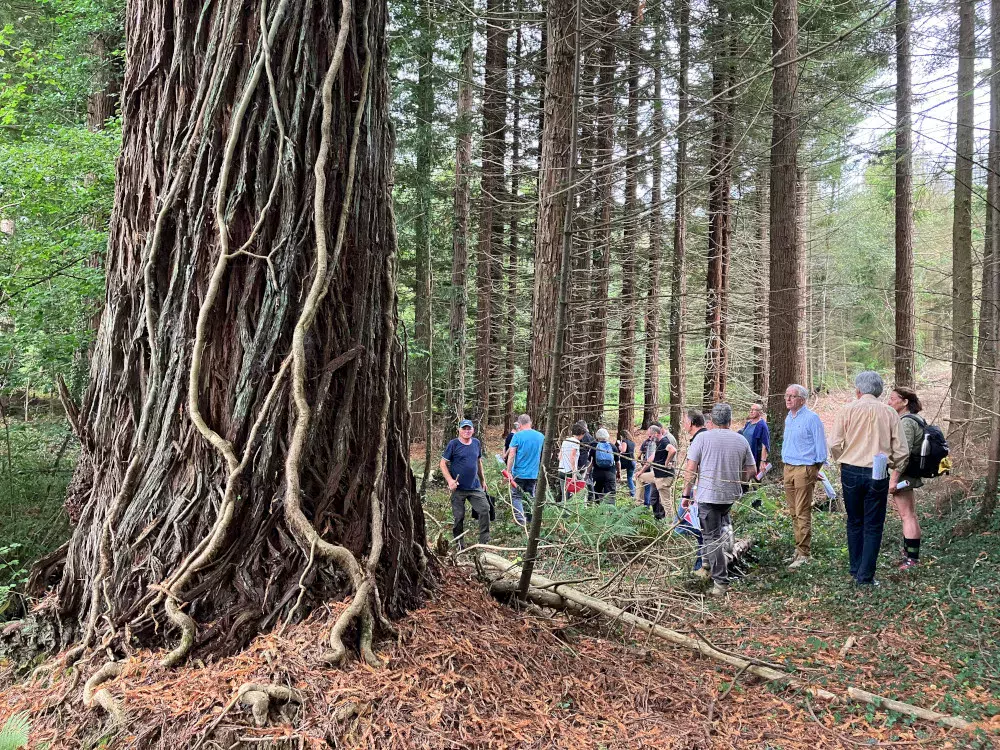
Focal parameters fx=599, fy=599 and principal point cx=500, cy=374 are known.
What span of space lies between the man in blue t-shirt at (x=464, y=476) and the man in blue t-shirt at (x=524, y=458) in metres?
0.61

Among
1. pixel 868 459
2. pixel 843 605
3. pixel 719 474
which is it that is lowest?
pixel 843 605

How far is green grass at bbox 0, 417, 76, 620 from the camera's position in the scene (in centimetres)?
511

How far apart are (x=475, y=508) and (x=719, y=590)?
10.9 ft

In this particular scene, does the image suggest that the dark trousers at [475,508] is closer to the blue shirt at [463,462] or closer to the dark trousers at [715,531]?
the blue shirt at [463,462]

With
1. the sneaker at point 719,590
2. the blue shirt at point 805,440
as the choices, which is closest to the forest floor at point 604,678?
the sneaker at point 719,590

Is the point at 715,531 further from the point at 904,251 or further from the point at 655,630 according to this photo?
the point at 904,251

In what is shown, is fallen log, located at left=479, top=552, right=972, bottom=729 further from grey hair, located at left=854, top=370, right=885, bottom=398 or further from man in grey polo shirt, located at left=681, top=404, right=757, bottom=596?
grey hair, located at left=854, top=370, right=885, bottom=398

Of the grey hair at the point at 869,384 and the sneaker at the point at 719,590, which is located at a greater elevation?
the grey hair at the point at 869,384

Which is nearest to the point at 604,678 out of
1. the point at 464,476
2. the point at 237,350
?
the point at 237,350

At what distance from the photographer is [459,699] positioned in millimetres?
2609

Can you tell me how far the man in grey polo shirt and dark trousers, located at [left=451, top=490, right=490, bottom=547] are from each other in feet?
9.47

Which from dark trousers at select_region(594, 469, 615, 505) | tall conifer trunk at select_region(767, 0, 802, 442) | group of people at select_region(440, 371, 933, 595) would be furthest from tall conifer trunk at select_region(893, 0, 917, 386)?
group of people at select_region(440, 371, 933, 595)

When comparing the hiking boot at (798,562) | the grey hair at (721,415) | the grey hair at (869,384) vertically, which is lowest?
the hiking boot at (798,562)

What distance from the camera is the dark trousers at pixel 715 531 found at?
20.3 ft
